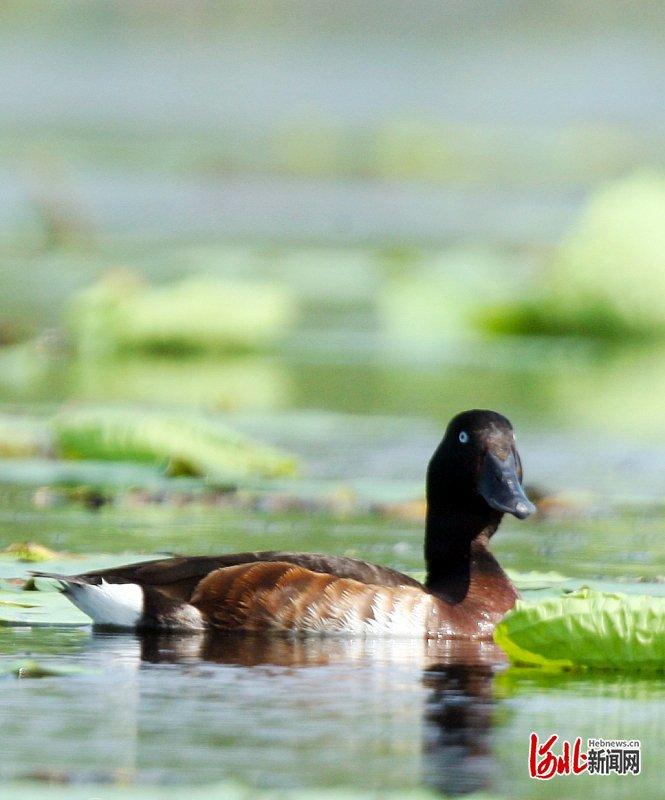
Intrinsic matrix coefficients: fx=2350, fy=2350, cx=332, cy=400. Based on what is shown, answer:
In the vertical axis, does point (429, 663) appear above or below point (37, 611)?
below

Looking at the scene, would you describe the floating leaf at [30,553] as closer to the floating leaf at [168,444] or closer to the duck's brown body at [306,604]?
the duck's brown body at [306,604]

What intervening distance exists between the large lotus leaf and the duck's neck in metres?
1.16

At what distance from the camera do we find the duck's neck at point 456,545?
768cm

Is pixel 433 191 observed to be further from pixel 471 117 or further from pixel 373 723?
pixel 373 723

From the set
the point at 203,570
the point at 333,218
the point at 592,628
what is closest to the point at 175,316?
the point at 203,570

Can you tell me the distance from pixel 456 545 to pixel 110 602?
1.29 m

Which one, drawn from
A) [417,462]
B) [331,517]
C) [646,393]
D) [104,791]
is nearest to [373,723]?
[104,791]

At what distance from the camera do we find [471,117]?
3969 centimetres

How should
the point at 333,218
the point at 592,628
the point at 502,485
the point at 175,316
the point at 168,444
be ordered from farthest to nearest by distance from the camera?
the point at 333,218
the point at 175,316
the point at 168,444
the point at 502,485
the point at 592,628

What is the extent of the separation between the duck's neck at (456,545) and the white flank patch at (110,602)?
107cm

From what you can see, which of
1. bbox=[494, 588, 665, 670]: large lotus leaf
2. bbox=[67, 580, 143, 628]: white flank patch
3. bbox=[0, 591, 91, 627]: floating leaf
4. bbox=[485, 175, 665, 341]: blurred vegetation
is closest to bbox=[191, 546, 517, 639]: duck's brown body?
bbox=[67, 580, 143, 628]: white flank patch

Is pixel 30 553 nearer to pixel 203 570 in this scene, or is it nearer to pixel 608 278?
pixel 203 570

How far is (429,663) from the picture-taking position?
679 centimetres

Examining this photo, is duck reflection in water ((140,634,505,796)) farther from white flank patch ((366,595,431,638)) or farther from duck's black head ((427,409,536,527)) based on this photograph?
duck's black head ((427,409,536,527))
